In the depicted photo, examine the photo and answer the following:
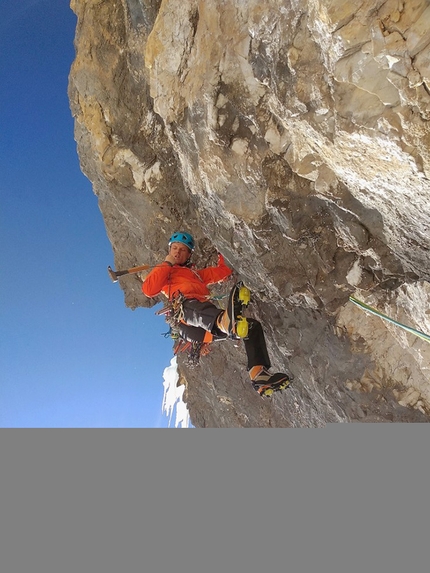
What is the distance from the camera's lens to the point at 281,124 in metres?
2.34

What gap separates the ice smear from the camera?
5715mm

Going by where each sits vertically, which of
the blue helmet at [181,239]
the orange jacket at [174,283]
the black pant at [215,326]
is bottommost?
the black pant at [215,326]

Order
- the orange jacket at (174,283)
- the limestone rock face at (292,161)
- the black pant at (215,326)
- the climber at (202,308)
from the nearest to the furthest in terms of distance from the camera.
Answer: the limestone rock face at (292,161), the climber at (202,308), the black pant at (215,326), the orange jacket at (174,283)

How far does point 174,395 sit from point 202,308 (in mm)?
3022

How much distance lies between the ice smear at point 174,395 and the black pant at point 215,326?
2.62m

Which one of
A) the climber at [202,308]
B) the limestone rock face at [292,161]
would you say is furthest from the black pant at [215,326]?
the limestone rock face at [292,161]

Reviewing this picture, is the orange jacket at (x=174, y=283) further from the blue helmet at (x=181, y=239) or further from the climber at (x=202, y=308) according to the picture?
the blue helmet at (x=181, y=239)

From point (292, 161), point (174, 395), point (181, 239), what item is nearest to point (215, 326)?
point (181, 239)

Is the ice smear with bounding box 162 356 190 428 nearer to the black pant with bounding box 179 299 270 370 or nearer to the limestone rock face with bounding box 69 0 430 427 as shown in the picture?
the limestone rock face with bounding box 69 0 430 427

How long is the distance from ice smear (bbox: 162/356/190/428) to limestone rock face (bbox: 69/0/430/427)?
5.10 feet

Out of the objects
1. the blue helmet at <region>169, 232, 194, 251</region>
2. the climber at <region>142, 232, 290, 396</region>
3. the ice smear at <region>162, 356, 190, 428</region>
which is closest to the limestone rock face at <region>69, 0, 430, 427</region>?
the blue helmet at <region>169, 232, 194, 251</region>

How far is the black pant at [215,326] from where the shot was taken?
10.0 feet

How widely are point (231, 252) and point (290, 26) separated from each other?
1528mm

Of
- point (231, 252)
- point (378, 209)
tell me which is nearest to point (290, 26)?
point (378, 209)
